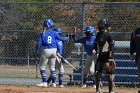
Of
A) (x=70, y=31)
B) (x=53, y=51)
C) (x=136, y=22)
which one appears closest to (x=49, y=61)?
(x=53, y=51)

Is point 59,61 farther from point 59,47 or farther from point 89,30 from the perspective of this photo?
point 89,30

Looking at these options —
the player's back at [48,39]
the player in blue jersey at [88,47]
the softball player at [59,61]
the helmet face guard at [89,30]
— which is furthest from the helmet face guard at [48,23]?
the helmet face guard at [89,30]

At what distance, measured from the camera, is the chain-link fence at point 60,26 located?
53.9 feet

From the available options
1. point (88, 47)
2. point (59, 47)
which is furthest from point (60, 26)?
point (88, 47)

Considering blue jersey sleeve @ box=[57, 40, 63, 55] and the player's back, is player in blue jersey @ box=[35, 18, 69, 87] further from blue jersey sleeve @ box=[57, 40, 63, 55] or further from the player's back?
blue jersey sleeve @ box=[57, 40, 63, 55]

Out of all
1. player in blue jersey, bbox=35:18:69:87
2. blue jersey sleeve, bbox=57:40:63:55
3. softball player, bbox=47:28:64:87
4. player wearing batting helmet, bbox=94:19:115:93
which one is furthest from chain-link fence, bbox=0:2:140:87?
player wearing batting helmet, bbox=94:19:115:93

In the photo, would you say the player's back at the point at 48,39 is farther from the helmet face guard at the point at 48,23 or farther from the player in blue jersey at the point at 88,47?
the player in blue jersey at the point at 88,47

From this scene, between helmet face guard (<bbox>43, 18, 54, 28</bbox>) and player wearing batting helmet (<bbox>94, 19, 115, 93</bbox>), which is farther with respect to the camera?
helmet face guard (<bbox>43, 18, 54, 28</bbox>)

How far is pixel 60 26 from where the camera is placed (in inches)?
688

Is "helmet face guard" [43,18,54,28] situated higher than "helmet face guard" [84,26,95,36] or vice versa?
"helmet face guard" [43,18,54,28]

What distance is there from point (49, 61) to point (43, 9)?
2.37 metres

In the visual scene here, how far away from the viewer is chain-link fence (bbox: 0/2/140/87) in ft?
53.9

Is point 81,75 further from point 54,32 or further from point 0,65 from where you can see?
point 0,65

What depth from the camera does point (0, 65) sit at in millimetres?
17359
